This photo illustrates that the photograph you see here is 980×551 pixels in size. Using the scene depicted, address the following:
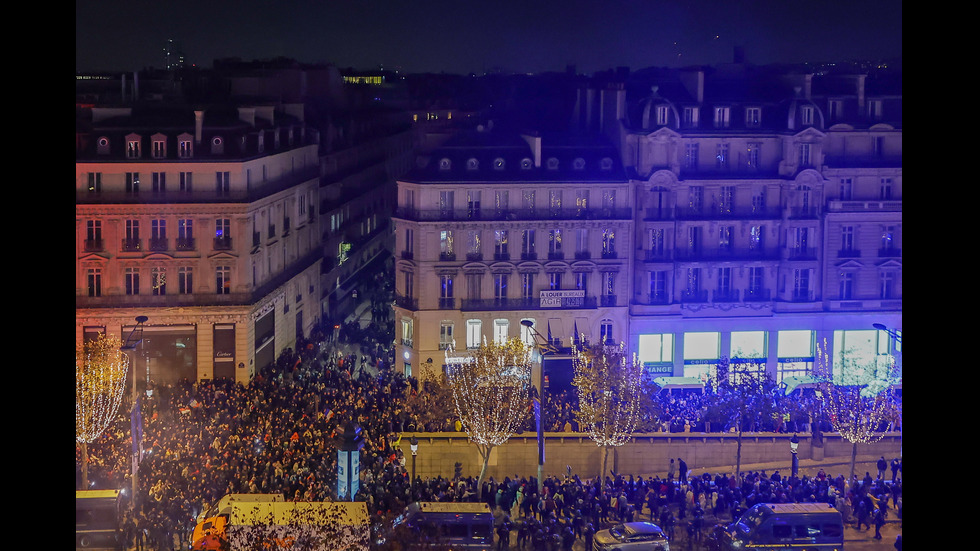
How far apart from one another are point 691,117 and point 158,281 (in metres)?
19.1

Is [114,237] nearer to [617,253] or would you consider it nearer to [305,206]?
[305,206]

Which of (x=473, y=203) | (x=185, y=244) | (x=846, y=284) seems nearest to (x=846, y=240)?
(x=846, y=284)

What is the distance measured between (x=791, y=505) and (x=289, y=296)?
935 inches

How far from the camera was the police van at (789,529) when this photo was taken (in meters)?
25.9

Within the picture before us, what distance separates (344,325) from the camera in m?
49.8

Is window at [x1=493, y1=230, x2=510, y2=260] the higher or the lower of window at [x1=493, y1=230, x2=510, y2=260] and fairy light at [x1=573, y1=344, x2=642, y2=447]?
the higher

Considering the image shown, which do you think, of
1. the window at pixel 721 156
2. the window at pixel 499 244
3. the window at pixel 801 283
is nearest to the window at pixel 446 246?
the window at pixel 499 244

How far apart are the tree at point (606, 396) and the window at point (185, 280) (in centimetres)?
1245

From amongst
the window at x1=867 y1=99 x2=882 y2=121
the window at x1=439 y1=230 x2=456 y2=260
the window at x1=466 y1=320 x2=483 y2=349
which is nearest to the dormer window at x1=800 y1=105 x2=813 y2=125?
the window at x1=867 y1=99 x2=882 y2=121

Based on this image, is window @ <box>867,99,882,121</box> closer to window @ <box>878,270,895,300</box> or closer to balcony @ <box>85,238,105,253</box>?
window @ <box>878,270,895,300</box>

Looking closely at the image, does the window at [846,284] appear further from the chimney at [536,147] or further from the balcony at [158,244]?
the balcony at [158,244]

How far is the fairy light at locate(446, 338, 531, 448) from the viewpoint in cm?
3203

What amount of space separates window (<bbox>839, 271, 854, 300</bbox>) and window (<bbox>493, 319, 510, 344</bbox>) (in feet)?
40.7

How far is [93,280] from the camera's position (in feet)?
126
